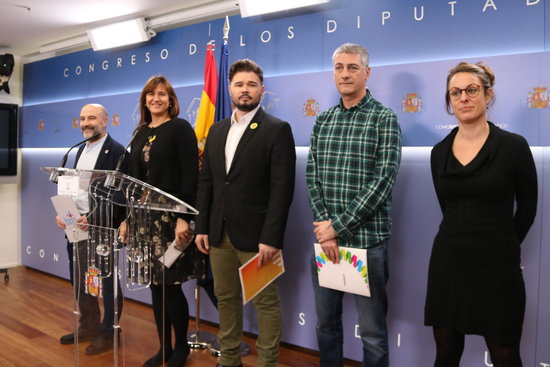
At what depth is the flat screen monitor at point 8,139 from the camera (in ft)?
17.0

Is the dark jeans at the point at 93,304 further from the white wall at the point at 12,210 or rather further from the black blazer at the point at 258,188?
the white wall at the point at 12,210

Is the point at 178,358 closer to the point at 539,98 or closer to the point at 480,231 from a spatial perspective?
the point at 480,231

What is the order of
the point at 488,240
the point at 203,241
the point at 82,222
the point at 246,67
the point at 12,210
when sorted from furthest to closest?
the point at 12,210 < the point at 203,241 < the point at 246,67 < the point at 82,222 < the point at 488,240

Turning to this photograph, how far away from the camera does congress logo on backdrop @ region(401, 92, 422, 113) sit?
261 cm

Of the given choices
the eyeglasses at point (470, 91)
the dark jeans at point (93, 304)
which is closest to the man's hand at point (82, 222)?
the dark jeans at point (93, 304)

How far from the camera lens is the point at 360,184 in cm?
219

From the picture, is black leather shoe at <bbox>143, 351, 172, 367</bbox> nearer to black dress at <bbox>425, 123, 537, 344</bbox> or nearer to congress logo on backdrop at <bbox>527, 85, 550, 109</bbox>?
black dress at <bbox>425, 123, 537, 344</bbox>

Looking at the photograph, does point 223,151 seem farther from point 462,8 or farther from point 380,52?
point 462,8

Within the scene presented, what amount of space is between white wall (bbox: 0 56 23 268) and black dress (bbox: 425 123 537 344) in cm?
511

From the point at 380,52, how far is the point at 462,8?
1.60 feet

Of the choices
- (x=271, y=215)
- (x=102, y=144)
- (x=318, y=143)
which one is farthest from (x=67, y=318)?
(x=318, y=143)

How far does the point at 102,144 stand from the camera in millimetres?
3160

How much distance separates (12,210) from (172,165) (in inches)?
150

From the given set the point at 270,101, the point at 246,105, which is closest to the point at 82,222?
the point at 246,105
